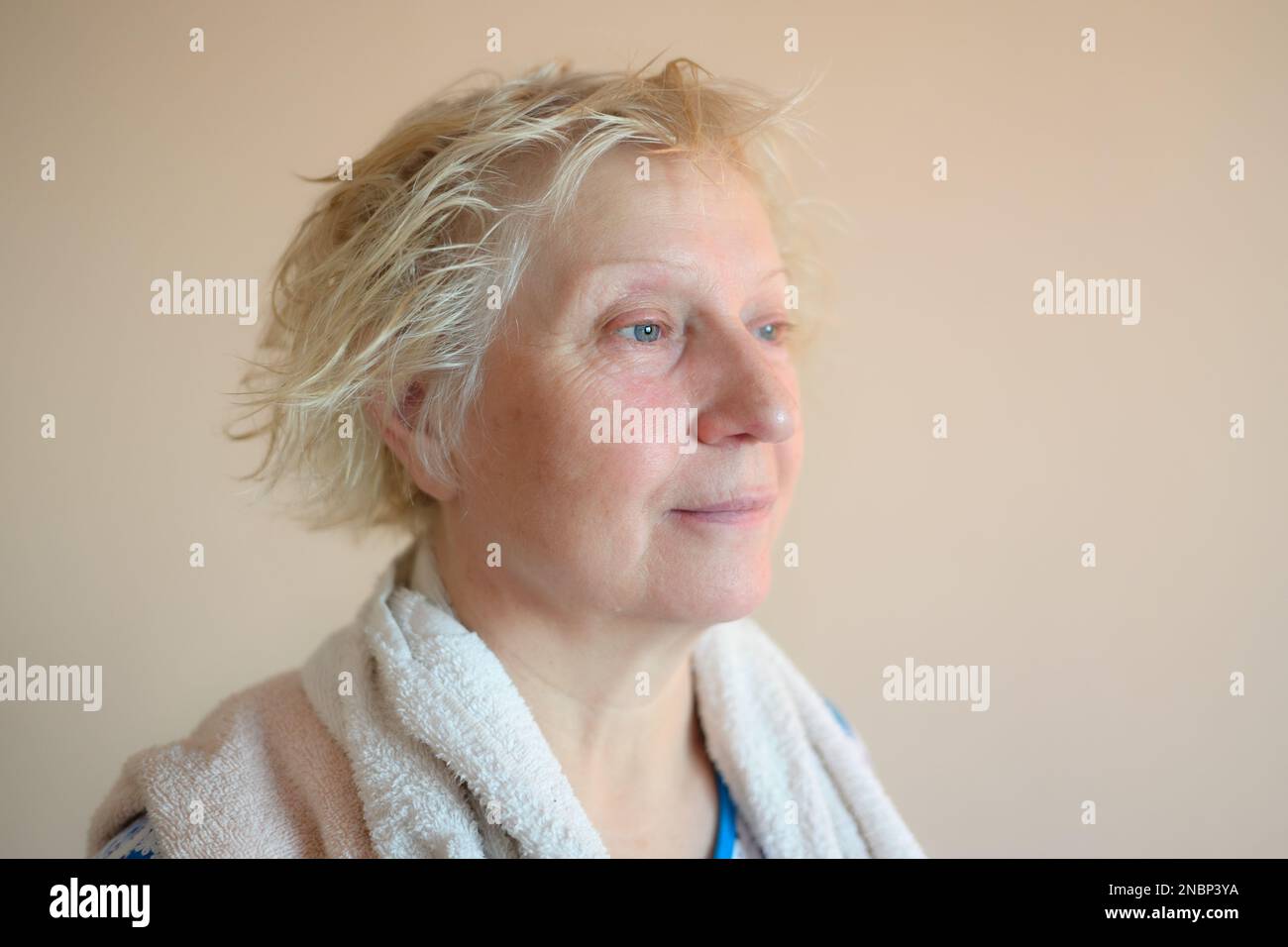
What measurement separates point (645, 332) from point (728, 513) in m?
0.21

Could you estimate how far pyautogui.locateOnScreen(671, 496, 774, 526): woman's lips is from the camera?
0.96 meters

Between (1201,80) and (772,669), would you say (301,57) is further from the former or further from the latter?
(1201,80)

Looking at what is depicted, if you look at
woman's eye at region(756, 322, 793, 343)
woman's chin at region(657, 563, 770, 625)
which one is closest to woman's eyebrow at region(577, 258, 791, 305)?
woman's eye at region(756, 322, 793, 343)

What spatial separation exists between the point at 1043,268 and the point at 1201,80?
14.2 inches

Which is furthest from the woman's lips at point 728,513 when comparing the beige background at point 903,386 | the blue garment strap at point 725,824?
the beige background at point 903,386

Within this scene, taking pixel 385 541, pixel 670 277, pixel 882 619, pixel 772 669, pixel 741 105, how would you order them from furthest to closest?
pixel 882 619
pixel 385 541
pixel 772 669
pixel 741 105
pixel 670 277

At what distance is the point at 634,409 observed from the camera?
945 mm

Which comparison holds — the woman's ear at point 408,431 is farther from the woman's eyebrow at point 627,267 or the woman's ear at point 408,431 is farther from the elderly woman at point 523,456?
the woman's eyebrow at point 627,267

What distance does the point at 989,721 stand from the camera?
66.4 inches

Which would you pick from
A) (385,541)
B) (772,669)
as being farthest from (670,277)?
(385,541)

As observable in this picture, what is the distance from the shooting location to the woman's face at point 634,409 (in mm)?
939

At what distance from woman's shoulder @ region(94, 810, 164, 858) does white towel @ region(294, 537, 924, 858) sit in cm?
19

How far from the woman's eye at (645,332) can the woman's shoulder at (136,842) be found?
693mm

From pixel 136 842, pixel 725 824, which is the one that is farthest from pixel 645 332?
pixel 136 842
